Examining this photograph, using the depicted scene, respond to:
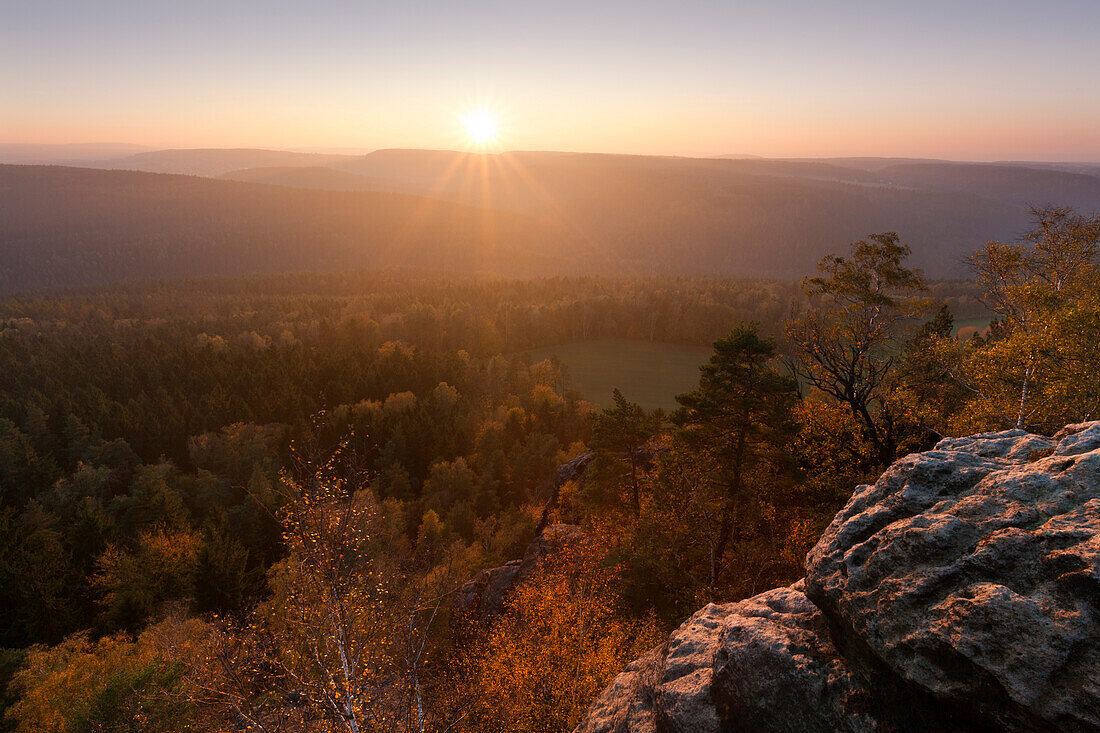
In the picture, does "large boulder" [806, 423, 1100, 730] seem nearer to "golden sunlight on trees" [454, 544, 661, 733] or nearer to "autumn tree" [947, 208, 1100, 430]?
"autumn tree" [947, 208, 1100, 430]

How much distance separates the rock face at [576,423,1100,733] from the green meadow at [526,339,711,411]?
88.4 metres

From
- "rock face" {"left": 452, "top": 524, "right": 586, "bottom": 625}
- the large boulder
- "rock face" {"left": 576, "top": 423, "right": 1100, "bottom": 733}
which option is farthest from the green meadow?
the large boulder

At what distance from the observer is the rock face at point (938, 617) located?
6.54 metres

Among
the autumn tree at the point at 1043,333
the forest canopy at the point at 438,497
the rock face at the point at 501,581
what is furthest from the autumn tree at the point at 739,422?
the rock face at the point at 501,581

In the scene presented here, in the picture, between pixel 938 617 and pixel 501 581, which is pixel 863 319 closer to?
pixel 938 617

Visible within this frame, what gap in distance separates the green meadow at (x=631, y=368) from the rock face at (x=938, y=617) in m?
88.4

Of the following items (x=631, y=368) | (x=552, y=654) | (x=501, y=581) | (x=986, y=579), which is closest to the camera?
(x=986, y=579)

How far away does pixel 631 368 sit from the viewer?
124688 millimetres

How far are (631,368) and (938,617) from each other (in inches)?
4646

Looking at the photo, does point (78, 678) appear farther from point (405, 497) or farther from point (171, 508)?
point (405, 497)

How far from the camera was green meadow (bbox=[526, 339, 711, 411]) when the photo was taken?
10850 cm

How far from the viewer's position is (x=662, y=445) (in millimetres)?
34781

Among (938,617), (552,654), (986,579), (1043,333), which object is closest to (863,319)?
(1043,333)

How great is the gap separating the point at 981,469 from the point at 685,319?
449ft
